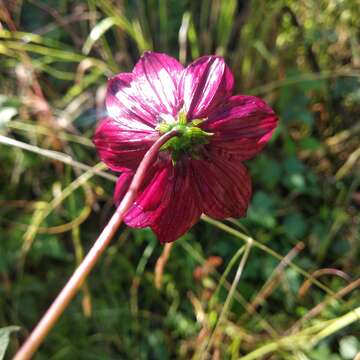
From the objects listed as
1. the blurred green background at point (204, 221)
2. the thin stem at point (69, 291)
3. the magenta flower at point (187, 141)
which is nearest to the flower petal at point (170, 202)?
the magenta flower at point (187, 141)

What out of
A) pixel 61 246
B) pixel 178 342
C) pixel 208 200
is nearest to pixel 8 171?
pixel 61 246

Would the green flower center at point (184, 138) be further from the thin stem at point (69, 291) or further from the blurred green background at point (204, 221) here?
the blurred green background at point (204, 221)

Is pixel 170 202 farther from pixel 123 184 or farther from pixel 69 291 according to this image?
pixel 69 291

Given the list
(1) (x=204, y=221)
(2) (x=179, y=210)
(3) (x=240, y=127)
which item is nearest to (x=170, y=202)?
(2) (x=179, y=210)

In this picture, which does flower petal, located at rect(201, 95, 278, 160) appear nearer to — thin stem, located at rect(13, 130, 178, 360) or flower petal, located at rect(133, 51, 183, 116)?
flower petal, located at rect(133, 51, 183, 116)

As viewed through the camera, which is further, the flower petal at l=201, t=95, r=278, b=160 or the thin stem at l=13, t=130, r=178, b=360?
the flower petal at l=201, t=95, r=278, b=160

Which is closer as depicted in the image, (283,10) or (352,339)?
(352,339)

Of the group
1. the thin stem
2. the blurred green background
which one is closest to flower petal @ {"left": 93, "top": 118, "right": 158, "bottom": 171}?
the thin stem

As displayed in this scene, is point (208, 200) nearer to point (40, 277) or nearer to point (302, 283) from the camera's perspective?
point (302, 283)
